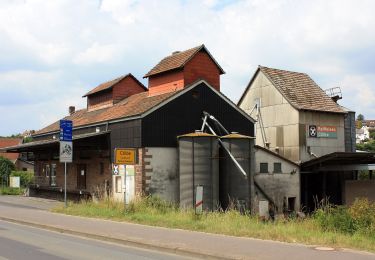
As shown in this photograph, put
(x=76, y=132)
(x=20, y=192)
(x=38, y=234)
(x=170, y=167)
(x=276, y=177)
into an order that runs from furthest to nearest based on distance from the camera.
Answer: (x=20, y=192), (x=76, y=132), (x=276, y=177), (x=170, y=167), (x=38, y=234)

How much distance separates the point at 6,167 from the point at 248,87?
32240 millimetres

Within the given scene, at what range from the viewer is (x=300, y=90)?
146ft

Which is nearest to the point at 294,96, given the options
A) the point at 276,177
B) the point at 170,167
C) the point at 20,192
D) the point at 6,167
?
the point at 276,177

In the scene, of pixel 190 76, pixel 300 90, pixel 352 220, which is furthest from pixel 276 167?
pixel 352 220

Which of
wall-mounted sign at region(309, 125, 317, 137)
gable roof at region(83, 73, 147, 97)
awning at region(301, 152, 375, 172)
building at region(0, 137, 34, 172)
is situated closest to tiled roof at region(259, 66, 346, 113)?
wall-mounted sign at region(309, 125, 317, 137)

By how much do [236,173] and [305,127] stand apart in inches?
535

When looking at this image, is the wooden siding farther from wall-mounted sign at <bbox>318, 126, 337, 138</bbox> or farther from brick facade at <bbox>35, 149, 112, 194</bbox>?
wall-mounted sign at <bbox>318, 126, 337, 138</bbox>

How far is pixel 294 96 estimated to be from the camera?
4319 centimetres

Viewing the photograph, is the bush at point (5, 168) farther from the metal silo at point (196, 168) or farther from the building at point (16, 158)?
the metal silo at point (196, 168)

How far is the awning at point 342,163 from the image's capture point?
34.3 meters

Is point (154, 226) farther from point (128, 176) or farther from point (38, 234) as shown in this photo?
point (128, 176)

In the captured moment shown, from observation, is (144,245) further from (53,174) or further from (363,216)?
(53,174)

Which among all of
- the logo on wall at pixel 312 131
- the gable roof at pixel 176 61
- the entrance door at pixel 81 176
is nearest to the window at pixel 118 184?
the entrance door at pixel 81 176

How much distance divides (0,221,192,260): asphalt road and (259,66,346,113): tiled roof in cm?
3012
